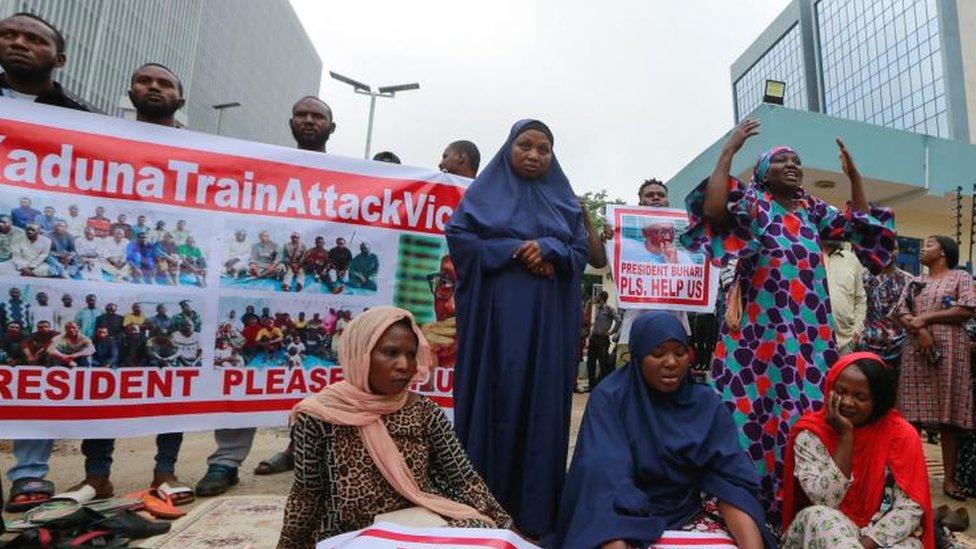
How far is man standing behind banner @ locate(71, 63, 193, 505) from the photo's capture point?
3020 millimetres

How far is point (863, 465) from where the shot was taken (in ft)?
7.18

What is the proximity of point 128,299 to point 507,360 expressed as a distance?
2.07m

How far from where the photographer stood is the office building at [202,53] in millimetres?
40531


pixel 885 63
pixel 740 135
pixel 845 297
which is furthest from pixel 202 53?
pixel 740 135

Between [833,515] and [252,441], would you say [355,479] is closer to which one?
[833,515]

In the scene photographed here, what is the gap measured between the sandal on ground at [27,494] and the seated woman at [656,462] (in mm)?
2465

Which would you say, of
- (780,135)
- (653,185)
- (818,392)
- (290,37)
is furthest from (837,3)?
(290,37)

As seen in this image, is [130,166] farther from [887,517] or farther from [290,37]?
[290,37]

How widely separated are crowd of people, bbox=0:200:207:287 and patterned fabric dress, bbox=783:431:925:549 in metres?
3.03

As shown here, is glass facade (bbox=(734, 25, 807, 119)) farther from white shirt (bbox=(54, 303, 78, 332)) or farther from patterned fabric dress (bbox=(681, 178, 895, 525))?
white shirt (bbox=(54, 303, 78, 332))

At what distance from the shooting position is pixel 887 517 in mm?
2043

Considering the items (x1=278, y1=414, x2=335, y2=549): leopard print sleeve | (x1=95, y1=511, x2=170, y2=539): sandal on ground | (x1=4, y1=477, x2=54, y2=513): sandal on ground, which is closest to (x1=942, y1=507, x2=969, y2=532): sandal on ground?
(x1=278, y1=414, x2=335, y2=549): leopard print sleeve

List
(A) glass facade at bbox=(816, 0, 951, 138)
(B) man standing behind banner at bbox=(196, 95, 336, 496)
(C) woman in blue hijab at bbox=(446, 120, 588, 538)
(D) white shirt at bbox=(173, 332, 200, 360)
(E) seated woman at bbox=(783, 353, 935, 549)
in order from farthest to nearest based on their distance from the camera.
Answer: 1. (A) glass facade at bbox=(816, 0, 951, 138)
2. (B) man standing behind banner at bbox=(196, 95, 336, 496)
3. (D) white shirt at bbox=(173, 332, 200, 360)
4. (C) woman in blue hijab at bbox=(446, 120, 588, 538)
5. (E) seated woman at bbox=(783, 353, 935, 549)

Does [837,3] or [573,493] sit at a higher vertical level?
[837,3]
